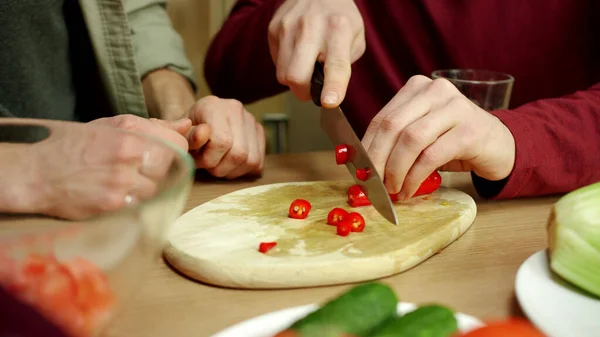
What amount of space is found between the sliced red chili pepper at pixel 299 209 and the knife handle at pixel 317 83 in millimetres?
198

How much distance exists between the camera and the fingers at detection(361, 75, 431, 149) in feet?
3.26

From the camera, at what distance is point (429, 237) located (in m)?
0.84

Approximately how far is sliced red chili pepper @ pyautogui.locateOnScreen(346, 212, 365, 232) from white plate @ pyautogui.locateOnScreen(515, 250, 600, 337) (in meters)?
0.23

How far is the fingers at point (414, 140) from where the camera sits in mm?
927

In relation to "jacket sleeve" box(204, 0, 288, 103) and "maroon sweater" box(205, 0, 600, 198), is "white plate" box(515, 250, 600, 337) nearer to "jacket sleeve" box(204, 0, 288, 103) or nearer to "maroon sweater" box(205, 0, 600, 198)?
"maroon sweater" box(205, 0, 600, 198)

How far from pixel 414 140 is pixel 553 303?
0.33m

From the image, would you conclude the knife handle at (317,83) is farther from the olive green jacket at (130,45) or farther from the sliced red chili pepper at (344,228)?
the olive green jacket at (130,45)

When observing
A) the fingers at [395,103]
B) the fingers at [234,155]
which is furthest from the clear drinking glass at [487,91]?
the fingers at [234,155]

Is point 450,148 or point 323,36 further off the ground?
point 323,36

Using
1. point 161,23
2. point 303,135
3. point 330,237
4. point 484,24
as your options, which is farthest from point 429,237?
point 303,135

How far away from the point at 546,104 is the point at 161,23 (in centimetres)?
100

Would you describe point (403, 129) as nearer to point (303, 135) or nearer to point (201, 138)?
point (201, 138)

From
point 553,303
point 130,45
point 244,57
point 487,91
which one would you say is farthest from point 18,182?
point 244,57

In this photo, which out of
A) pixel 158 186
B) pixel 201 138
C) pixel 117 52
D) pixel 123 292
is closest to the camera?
pixel 123 292
